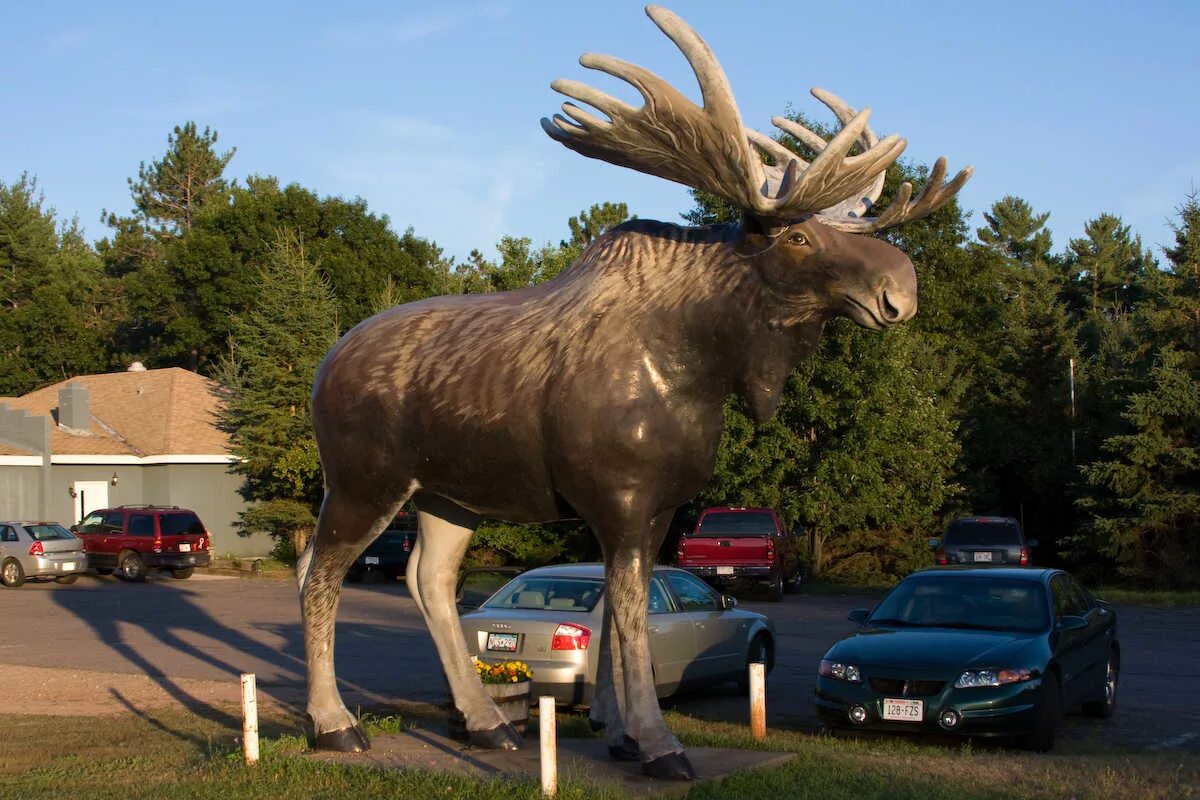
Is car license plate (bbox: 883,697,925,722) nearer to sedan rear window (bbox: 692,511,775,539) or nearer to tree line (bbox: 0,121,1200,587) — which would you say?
sedan rear window (bbox: 692,511,775,539)

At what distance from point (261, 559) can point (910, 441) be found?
19182 mm

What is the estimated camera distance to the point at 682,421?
7.37 metres

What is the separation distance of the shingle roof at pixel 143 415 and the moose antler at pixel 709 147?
35.7 meters

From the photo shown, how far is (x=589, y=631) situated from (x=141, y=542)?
2367cm

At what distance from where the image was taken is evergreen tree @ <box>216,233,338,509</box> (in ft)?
128

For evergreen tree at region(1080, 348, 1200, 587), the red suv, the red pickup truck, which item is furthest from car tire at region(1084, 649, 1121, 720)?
the red suv

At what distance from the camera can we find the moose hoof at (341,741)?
27.5ft

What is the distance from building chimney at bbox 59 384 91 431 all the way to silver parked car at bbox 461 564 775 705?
104 feet

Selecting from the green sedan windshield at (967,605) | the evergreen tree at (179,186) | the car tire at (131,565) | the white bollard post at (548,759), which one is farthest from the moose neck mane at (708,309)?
the evergreen tree at (179,186)

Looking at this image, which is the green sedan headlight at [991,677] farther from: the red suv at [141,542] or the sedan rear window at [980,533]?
the red suv at [141,542]

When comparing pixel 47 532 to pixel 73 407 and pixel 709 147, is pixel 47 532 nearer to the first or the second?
pixel 73 407

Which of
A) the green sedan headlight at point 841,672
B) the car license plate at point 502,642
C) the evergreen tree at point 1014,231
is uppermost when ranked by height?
the evergreen tree at point 1014,231

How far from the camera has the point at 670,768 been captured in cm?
719

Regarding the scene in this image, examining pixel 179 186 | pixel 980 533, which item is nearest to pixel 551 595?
pixel 980 533
